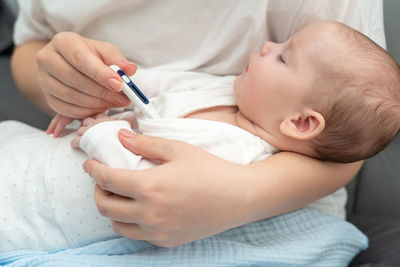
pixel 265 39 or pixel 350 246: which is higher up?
pixel 265 39

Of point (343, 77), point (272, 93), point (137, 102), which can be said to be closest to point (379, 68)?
point (343, 77)

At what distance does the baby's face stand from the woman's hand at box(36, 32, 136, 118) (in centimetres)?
24

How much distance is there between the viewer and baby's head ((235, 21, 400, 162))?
0.74m

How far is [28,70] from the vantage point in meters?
1.13

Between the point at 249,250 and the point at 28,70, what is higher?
the point at 28,70

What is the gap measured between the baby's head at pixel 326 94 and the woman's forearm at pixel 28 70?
615mm

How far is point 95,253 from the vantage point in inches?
30.1

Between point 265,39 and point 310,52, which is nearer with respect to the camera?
point 310,52

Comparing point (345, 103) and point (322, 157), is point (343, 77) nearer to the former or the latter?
point (345, 103)

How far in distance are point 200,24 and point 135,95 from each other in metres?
0.28

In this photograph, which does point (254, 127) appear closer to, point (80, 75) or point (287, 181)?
point (287, 181)

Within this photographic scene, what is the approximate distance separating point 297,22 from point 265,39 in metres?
0.09

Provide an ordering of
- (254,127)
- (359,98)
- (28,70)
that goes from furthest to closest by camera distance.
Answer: (28,70) → (254,127) → (359,98)

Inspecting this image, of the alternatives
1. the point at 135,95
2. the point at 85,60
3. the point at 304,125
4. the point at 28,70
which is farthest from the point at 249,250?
the point at 28,70
